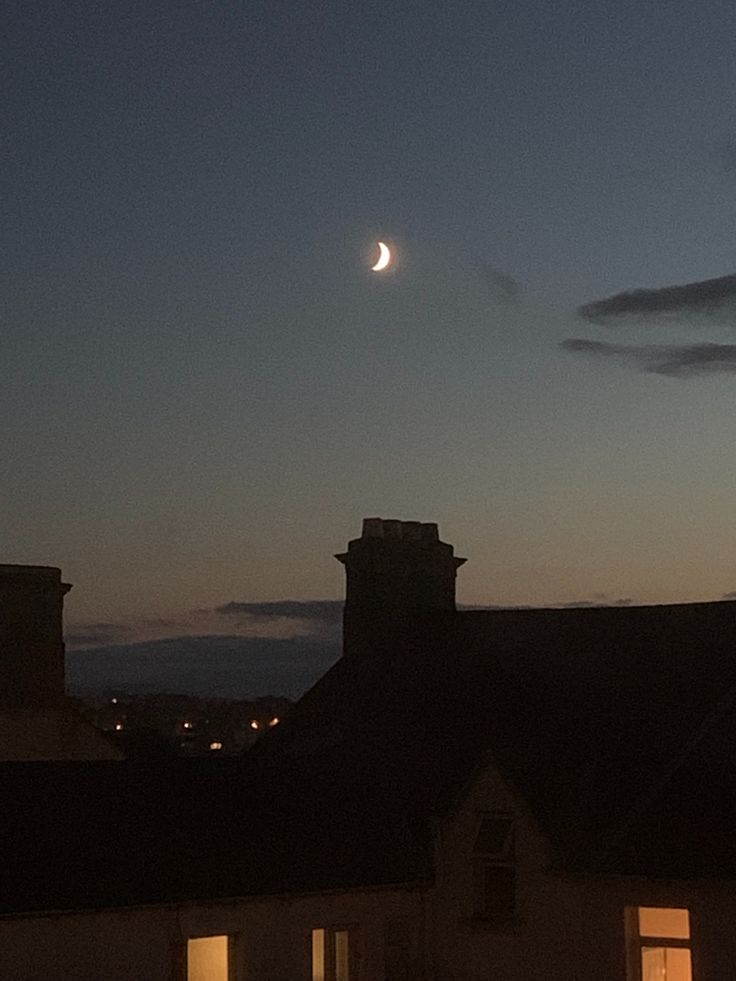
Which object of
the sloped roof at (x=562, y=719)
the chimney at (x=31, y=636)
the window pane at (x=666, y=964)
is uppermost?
the chimney at (x=31, y=636)

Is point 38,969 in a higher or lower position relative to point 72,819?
lower

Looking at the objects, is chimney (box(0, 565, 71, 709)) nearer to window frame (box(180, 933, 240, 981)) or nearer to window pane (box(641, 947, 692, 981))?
window frame (box(180, 933, 240, 981))

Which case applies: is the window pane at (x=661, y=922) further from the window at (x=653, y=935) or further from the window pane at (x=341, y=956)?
the window pane at (x=341, y=956)

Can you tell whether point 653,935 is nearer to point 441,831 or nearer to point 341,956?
point 441,831

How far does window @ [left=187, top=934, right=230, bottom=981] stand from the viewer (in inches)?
1212

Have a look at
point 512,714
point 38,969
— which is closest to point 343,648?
point 512,714

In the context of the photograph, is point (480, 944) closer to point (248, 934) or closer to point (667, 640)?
point (248, 934)

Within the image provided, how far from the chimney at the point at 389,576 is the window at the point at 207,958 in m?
12.2

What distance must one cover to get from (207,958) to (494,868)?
585 centimetres

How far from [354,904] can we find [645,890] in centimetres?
527

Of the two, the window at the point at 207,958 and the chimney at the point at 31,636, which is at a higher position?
the chimney at the point at 31,636

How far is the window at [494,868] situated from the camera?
1318 inches

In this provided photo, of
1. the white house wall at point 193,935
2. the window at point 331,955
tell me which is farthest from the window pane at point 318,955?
the white house wall at point 193,935

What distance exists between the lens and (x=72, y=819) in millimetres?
31266
